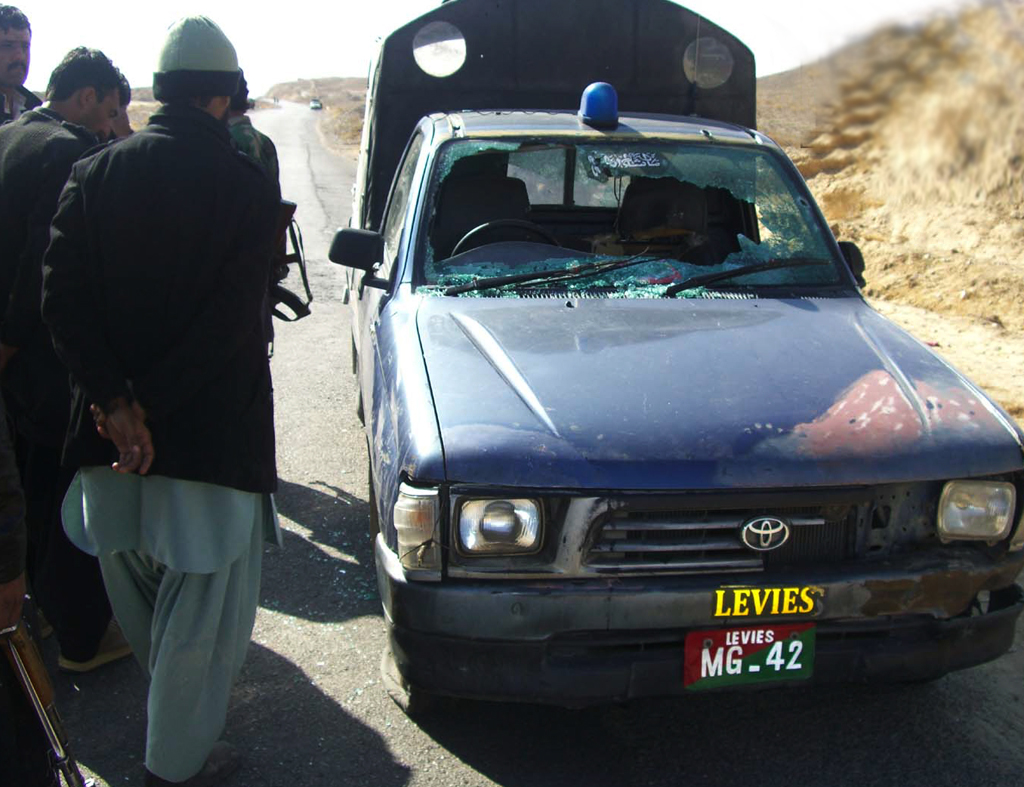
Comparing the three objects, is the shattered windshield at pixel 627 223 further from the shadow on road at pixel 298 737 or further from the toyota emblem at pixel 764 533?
the shadow on road at pixel 298 737

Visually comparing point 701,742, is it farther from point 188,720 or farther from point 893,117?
point 893,117

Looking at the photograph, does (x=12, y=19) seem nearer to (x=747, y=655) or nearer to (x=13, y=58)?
(x=13, y=58)

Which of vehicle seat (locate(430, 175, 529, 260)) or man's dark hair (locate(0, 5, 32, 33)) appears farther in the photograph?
man's dark hair (locate(0, 5, 32, 33))

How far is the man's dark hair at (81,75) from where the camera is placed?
353 centimetres

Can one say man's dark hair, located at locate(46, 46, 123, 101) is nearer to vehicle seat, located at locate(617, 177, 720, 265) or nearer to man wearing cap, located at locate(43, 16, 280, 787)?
man wearing cap, located at locate(43, 16, 280, 787)

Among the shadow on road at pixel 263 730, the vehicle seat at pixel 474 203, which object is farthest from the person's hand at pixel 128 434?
the vehicle seat at pixel 474 203

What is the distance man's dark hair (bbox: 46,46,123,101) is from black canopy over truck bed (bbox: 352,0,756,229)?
2.38 meters

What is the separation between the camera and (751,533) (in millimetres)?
2842

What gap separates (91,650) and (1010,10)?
324 centimetres

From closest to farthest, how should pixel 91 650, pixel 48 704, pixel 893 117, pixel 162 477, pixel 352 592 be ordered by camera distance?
pixel 893 117 < pixel 48 704 < pixel 162 477 < pixel 91 650 < pixel 352 592

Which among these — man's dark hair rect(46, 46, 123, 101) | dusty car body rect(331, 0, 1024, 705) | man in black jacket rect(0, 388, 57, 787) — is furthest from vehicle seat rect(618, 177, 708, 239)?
man in black jacket rect(0, 388, 57, 787)

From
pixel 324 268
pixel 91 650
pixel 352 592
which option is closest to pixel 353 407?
pixel 352 592

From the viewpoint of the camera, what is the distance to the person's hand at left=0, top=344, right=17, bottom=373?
3.36 meters

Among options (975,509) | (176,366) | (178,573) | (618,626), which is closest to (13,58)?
(176,366)
